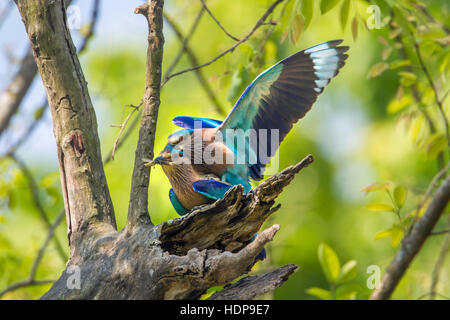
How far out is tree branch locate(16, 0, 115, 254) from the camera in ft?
8.95

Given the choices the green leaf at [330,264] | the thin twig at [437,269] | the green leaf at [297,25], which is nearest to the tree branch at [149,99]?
the green leaf at [297,25]

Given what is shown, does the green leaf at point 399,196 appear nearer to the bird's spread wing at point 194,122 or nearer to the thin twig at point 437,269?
the thin twig at point 437,269

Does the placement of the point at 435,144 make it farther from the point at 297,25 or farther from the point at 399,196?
the point at 297,25

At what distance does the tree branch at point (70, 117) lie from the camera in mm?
2729

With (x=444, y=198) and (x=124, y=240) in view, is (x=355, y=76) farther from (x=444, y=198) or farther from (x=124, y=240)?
(x=124, y=240)

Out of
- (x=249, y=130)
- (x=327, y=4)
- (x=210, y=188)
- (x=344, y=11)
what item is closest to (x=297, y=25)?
(x=327, y=4)

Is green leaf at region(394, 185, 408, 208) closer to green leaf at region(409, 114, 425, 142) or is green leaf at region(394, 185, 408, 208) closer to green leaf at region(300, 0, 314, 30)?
green leaf at region(409, 114, 425, 142)

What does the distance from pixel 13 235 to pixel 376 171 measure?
5.72 m

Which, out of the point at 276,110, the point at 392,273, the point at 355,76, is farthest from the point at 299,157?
the point at 276,110

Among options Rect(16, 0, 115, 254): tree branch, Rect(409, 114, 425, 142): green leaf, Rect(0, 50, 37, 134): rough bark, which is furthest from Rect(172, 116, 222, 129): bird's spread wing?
Rect(0, 50, 37, 134): rough bark

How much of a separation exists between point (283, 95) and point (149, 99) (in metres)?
0.82

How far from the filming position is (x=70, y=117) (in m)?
2.79

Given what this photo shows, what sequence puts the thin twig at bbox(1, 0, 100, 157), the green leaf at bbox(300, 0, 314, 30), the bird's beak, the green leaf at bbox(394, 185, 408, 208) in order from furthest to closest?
the thin twig at bbox(1, 0, 100, 157), the green leaf at bbox(394, 185, 408, 208), the green leaf at bbox(300, 0, 314, 30), the bird's beak

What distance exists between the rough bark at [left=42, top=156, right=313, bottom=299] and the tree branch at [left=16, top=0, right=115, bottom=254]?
257 mm
